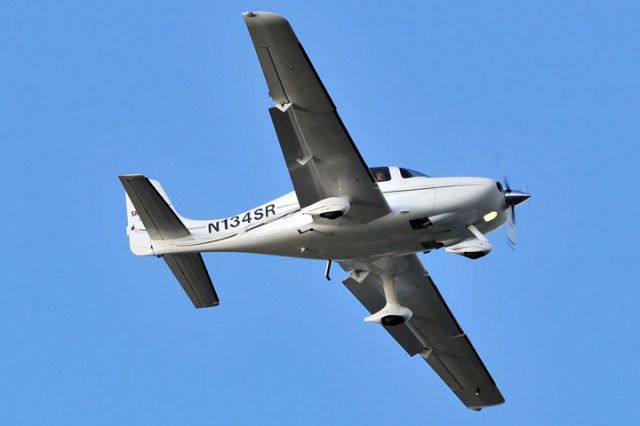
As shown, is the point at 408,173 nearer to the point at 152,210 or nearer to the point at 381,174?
the point at 381,174

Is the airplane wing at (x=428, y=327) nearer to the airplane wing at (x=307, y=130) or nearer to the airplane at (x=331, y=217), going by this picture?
the airplane at (x=331, y=217)

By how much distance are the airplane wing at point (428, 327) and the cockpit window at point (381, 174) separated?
295cm

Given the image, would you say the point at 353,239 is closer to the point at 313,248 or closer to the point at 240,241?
the point at 313,248

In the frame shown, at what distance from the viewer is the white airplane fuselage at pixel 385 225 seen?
2822cm

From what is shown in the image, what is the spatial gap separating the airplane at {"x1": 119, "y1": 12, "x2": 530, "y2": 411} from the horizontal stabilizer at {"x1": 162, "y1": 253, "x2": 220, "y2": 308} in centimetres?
3

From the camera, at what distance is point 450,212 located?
2816cm

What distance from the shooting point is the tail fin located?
98.7 ft

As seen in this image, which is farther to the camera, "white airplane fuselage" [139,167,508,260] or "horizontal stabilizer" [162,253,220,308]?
"horizontal stabilizer" [162,253,220,308]

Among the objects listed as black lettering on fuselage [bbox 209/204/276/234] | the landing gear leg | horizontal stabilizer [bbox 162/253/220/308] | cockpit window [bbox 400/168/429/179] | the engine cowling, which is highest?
cockpit window [bbox 400/168/429/179]

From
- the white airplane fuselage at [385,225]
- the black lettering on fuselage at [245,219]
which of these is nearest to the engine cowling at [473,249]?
the white airplane fuselage at [385,225]

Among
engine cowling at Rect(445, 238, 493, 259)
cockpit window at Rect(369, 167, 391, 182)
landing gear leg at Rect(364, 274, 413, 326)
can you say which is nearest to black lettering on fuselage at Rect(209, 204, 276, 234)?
cockpit window at Rect(369, 167, 391, 182)

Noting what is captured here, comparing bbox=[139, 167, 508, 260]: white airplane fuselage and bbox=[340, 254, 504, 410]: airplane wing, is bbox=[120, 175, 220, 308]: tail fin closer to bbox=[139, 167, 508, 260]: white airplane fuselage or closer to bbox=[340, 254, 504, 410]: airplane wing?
bbox=[139, 167, 508, 260]: white airplane fuselage

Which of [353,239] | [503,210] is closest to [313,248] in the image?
[353,239]

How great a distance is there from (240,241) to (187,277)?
6.79ft
